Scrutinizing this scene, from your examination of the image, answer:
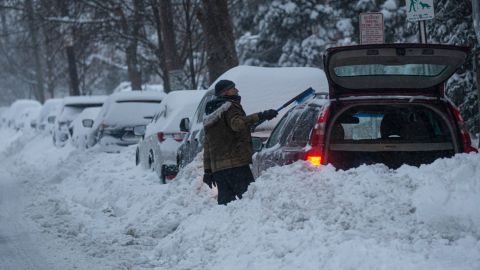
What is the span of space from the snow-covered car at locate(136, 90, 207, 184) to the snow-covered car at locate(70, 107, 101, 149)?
4304 mm

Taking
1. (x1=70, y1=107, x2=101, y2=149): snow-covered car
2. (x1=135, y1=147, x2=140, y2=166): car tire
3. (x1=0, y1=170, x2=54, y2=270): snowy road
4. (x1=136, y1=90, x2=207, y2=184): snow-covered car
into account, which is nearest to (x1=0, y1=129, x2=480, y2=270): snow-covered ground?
(x1=0, y1=170, x2=54, y2=270): snowy road

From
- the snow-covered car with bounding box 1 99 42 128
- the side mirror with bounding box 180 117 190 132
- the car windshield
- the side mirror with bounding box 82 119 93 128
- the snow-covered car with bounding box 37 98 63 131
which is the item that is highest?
the car windshield

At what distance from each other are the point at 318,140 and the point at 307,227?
0.88 metres

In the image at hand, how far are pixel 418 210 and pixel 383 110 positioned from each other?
1.48m

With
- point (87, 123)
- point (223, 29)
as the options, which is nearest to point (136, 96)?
point (223, 29)

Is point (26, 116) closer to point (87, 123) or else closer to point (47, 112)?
point (47, 112)

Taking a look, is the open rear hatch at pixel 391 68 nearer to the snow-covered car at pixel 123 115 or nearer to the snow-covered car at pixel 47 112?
the snow-covered car at pixel 123 115

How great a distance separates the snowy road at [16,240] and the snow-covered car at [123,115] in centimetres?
321

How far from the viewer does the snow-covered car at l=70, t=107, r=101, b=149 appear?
58.9 feet

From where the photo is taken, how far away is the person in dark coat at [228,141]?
738 cm

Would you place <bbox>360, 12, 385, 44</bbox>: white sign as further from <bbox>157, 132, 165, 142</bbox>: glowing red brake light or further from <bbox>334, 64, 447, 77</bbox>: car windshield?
A: <bbox>157, 132, 165, 142</bbox>: glowing red brake light

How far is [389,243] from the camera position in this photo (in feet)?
16.7

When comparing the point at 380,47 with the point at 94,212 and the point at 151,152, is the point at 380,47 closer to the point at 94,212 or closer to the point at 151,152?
the point at 94,212

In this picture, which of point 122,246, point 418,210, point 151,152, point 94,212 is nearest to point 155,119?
point 151,152
